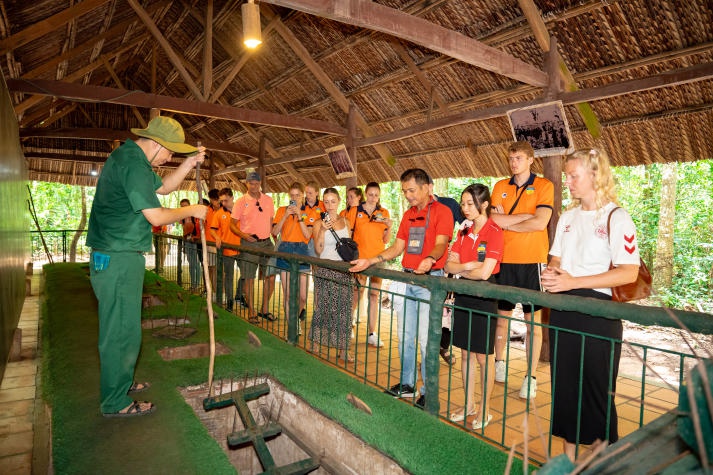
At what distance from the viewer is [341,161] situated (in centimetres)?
884

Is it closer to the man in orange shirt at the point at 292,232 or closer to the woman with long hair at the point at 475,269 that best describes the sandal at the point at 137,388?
the woman with long hair at the point at 475,269

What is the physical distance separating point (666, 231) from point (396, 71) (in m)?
6.74

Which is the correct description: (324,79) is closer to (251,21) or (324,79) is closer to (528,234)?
(251,21)

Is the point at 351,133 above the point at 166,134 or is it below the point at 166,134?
above

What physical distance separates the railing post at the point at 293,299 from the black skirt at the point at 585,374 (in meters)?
2.51

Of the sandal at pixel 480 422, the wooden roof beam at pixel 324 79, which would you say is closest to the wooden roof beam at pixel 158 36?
the wooden roof beam at pixel 324 79

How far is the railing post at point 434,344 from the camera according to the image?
2705mm

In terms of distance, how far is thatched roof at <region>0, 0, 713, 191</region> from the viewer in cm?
484

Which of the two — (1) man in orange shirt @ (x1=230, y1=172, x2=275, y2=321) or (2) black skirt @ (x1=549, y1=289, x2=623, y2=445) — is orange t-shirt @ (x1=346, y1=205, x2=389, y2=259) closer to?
(1) man in orange shirt @ (x1=230, y1=172, x2=275, y2=321)

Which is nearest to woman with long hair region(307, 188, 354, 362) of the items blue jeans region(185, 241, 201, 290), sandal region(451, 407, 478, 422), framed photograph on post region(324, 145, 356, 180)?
sandal region(451, 407, 478, 422)

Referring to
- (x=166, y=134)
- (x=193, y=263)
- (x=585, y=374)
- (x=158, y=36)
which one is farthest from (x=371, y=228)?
(x=158, y=36)

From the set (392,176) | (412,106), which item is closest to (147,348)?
(412,106)

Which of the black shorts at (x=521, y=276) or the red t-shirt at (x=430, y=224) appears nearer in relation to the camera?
the red t-shirt at (x=430, y=224)

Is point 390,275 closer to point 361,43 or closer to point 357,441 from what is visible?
point 357,441
